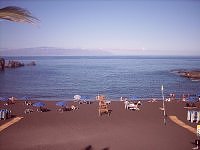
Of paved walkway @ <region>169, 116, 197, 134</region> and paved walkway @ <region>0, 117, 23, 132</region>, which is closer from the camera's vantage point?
paved walkway @ <region>169, 116, 197, 134</region>

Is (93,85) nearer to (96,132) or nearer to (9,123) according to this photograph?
(9,123)

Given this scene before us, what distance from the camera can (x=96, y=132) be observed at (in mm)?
12414

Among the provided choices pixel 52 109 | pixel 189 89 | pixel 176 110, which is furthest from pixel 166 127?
pixel 189 89

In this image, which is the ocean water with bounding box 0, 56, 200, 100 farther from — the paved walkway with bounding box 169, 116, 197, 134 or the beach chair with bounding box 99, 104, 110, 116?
the paved walkway with bounding box 169, 116, 197, 134

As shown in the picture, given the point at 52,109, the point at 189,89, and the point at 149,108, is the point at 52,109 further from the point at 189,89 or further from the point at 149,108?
the point at 189,89

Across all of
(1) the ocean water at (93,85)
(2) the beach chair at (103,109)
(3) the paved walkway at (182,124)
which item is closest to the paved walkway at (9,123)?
(2) the beach chair at (103,109)

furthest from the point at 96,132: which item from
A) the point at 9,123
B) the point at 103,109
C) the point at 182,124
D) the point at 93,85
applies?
the point at 93,85

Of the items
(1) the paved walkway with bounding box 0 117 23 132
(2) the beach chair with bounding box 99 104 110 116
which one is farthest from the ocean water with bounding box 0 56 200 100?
(1) the paved walkway with bounding box 0 117 23 132

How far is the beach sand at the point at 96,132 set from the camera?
1044 cm

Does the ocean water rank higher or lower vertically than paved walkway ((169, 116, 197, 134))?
lower

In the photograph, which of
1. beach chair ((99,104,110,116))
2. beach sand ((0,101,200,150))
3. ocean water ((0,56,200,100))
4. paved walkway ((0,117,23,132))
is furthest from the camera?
ocean water ((0,56,200,100))

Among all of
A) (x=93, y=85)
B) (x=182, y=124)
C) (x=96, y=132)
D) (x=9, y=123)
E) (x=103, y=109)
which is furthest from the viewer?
(x=93, y=85)

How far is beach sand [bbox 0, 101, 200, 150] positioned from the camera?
1044 centimetres

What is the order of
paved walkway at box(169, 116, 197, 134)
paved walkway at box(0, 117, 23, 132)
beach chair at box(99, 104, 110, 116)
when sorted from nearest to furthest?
paved walkway at box(169, 116, 197, 134), paved walkway at box(0, 117, 23, 132), beach chair at box(99, 104, 110, 116)
